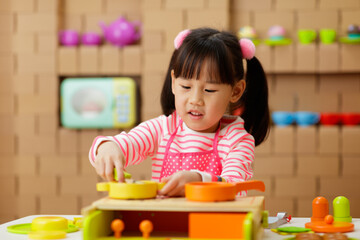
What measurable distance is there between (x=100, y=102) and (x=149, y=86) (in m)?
0.26

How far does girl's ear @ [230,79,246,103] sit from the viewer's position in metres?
1.23

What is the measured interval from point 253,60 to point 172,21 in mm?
1404

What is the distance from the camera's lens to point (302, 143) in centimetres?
262

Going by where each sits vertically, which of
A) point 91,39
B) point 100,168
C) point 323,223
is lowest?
point 323,223

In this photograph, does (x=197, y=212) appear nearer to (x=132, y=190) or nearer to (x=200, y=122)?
(x=132, y=190)

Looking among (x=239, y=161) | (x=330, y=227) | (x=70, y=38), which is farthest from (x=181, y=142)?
(x=70, y=38)

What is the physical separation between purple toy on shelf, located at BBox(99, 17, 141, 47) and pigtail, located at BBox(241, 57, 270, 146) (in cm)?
151

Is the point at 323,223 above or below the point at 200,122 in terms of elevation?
below

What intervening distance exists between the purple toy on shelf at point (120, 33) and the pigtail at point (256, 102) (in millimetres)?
1507

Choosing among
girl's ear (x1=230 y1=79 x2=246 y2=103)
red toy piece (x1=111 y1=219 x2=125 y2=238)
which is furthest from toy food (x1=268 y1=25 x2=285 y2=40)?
red toy piece (x1=111 y1=219 x2=125 y2=238)

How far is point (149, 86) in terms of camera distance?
2.72 meters

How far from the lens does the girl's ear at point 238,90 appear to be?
123 centimetres

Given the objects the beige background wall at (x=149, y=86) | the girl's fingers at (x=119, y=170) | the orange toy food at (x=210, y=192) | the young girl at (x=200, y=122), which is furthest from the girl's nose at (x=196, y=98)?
the beige background wall at (x=149, y=86)

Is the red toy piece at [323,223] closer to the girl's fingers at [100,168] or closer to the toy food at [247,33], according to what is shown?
the girl's fingers at [100,168]
